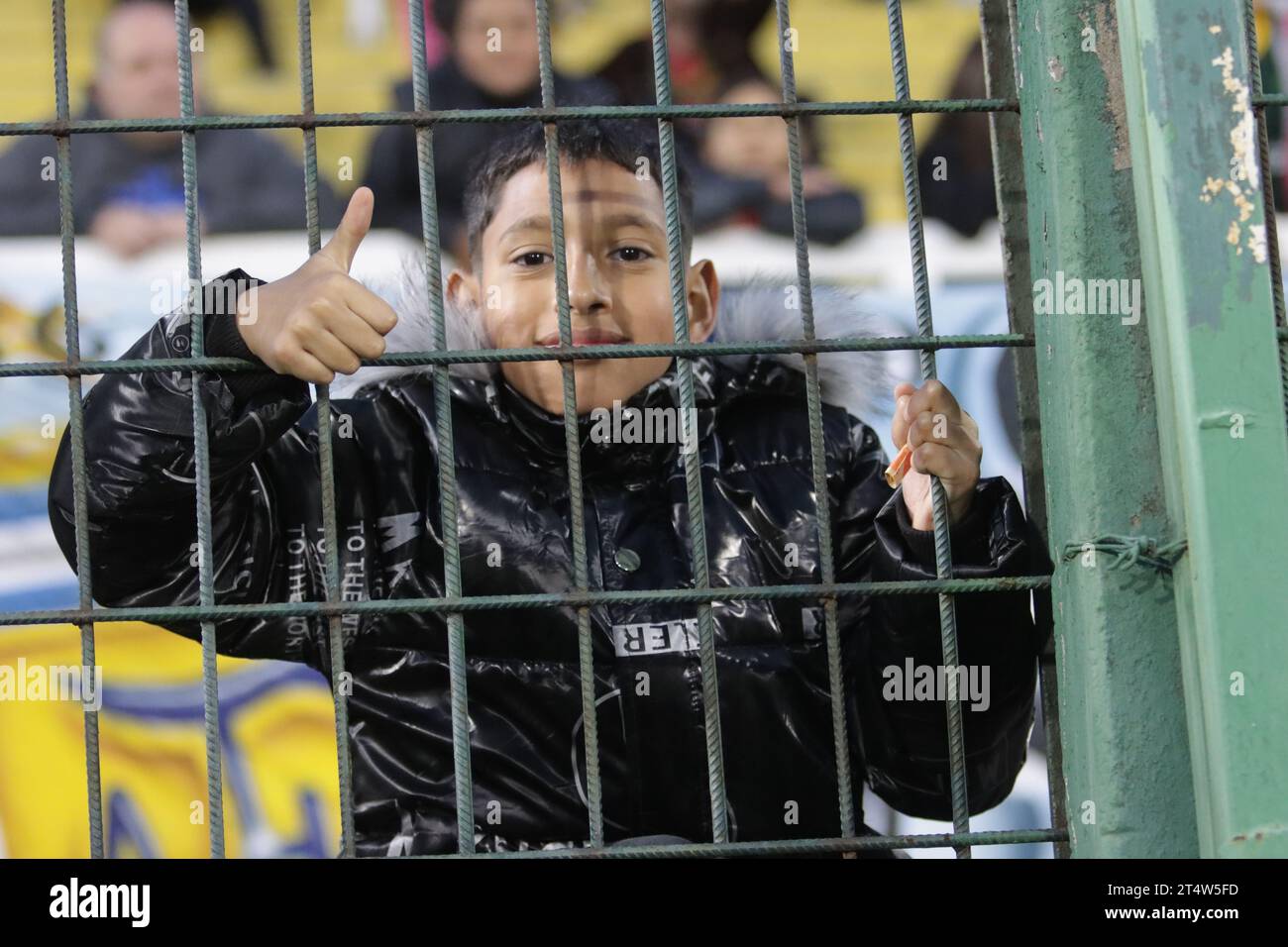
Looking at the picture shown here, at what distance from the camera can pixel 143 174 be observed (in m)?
5.15

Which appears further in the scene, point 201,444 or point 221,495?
point 221,495

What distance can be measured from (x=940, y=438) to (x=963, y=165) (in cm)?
389

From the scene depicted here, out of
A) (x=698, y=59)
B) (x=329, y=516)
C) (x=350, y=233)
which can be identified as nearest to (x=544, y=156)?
(x=350, y=233)

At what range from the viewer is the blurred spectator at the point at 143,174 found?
5.08 metres

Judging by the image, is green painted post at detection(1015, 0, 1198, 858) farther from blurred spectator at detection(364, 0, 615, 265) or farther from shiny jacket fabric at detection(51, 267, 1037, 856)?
blurred spectator at detection(364, 0, 615, 265)

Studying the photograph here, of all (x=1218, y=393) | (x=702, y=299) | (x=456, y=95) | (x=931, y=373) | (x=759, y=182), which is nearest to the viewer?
(x=1218, y=393)

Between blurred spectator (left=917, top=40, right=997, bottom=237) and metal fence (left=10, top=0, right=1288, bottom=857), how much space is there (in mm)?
3464

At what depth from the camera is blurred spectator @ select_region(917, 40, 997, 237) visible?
5500 millimetres

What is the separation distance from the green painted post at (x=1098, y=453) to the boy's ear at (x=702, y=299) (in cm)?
102

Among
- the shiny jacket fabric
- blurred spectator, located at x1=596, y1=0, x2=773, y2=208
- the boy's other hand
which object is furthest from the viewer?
blurred spectator, located at x1=596, y1=0, x2=773, y2=208

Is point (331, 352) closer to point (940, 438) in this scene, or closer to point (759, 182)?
point (940, 438)

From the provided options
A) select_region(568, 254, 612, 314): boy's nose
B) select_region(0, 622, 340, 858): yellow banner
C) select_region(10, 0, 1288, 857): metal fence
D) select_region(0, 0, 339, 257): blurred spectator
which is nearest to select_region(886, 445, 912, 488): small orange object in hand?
select_region(10, 0, 1288, 857): metal fence

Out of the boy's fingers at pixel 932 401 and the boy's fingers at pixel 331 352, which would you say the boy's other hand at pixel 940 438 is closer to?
the boy's fingers at pixel 932 401

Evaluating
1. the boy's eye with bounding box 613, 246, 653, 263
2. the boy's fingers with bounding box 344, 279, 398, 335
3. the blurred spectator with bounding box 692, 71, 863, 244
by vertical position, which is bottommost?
the boy's fingers with bounding box 344, 279, 398, 335
